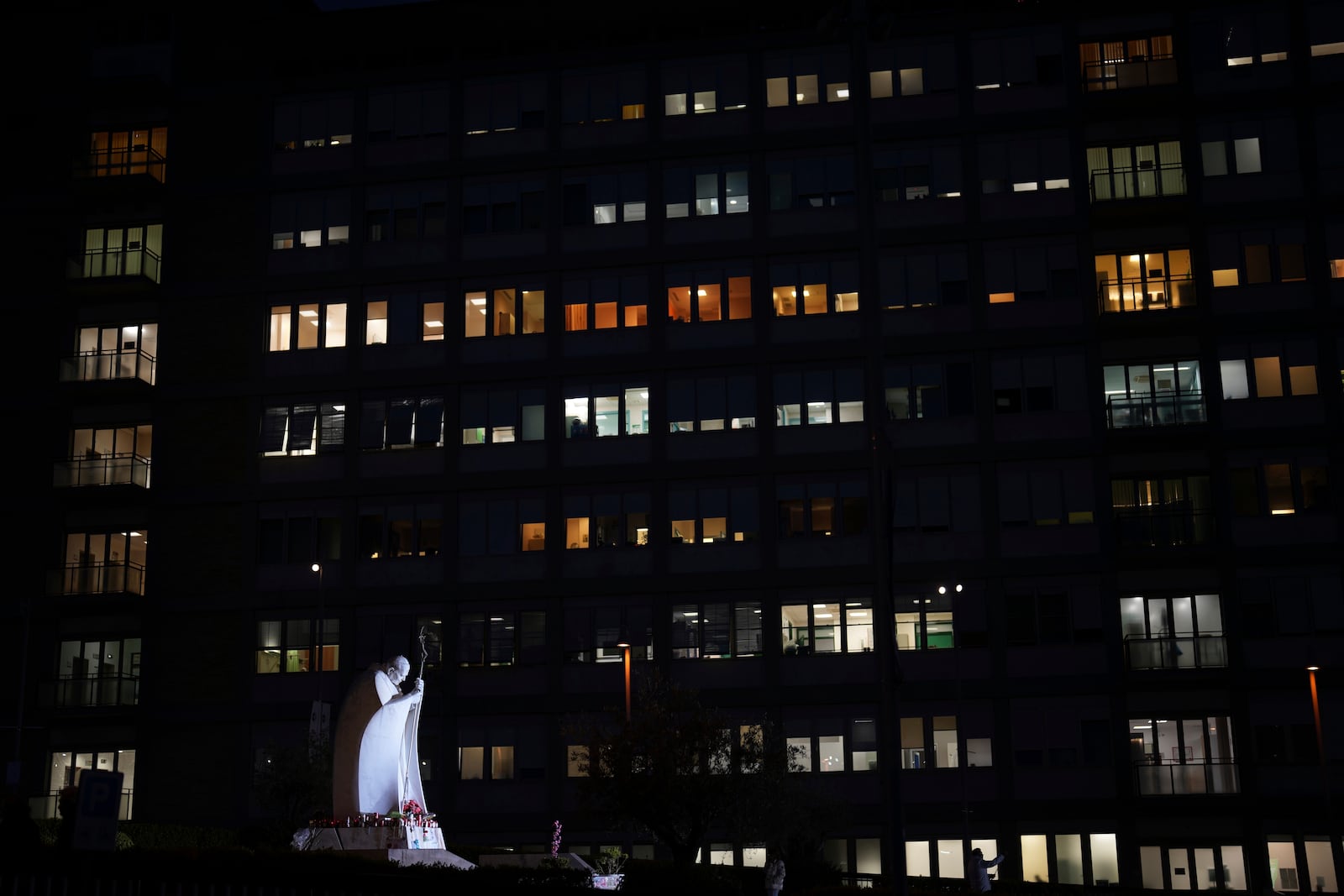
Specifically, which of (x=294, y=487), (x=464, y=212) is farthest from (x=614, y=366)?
(x=294, y=487)

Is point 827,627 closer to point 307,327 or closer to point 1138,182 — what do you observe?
point 1138,182

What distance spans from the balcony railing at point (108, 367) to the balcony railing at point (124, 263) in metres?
3.26

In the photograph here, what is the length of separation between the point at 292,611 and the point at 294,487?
4.84 meters

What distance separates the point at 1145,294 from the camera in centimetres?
5719

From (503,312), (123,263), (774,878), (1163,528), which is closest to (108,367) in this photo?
(123,263)

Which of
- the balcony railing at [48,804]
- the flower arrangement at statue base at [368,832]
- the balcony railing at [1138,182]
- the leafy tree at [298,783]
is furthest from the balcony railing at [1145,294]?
the balcony railing at [48,804]

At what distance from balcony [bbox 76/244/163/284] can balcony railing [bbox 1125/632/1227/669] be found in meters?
40.6

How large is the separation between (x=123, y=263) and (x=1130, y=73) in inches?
1586

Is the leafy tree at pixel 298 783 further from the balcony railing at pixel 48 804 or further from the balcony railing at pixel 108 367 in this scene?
the balcony railing at pixel 108 367

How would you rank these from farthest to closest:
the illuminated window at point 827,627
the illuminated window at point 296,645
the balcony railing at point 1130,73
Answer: the illuminated window at point 296,645 → the balcony railing at point 1130,73 → the illuminated window at point 827,627

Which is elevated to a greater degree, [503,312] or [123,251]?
[123,251]

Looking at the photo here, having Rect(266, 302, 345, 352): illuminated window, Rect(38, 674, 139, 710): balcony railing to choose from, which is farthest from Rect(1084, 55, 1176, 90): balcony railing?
Rect(38, 674, 139, 710): balcony railing

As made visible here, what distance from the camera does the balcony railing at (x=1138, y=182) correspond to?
188 ft

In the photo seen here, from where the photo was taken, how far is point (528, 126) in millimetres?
62312
